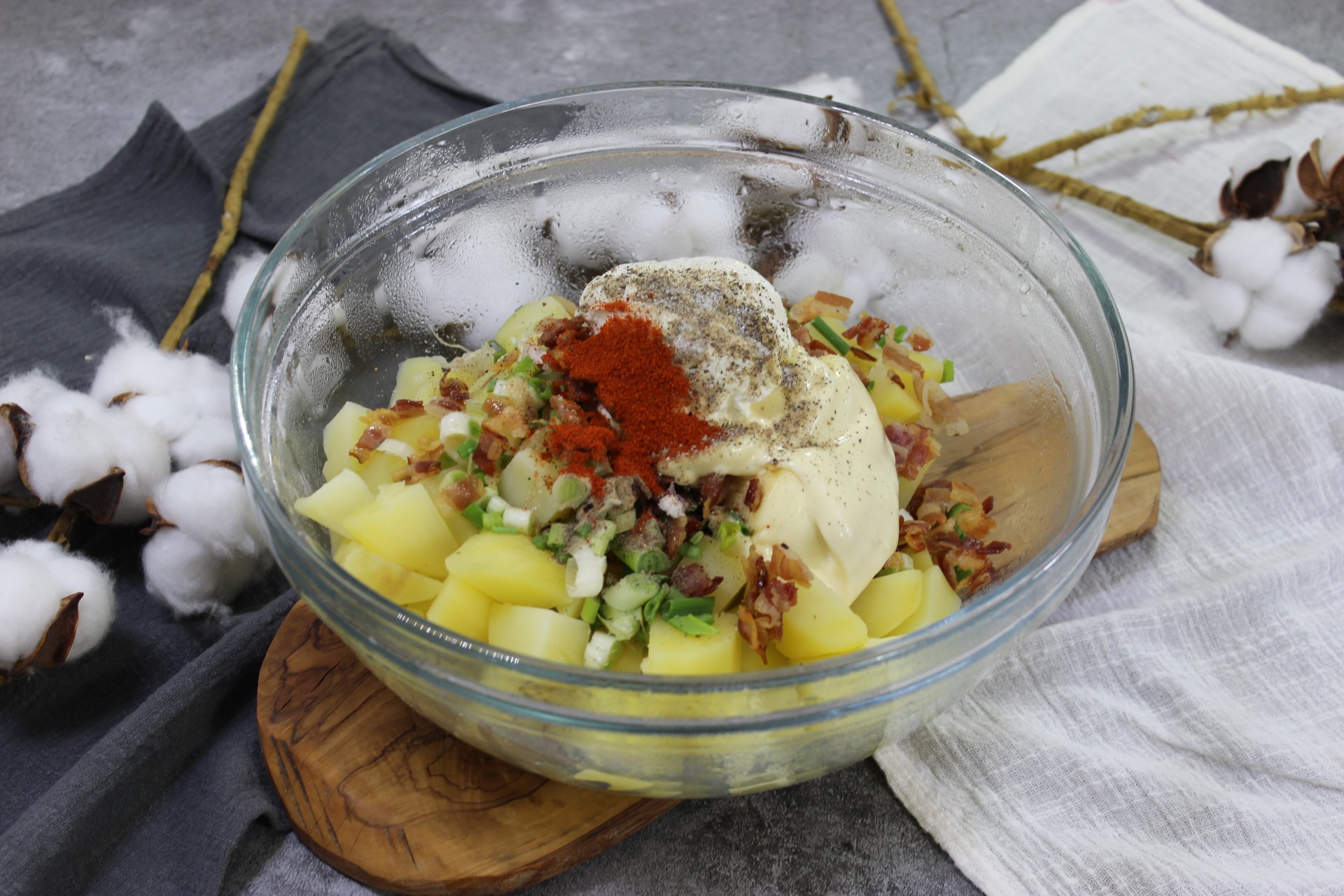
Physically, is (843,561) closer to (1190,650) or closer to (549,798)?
(549,798)

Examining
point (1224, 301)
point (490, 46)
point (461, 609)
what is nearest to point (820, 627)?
point (461, 609)

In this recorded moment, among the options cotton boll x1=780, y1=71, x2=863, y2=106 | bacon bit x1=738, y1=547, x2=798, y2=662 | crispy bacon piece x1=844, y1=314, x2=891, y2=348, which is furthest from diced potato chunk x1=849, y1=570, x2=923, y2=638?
cotton boll x1=780, y1=71, x2=863, y2=106

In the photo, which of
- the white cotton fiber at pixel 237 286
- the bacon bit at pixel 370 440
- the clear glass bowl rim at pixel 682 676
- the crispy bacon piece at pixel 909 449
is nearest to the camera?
the clear glass bowl rim at pixel 682 676

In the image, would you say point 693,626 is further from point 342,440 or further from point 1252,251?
point 1252,251

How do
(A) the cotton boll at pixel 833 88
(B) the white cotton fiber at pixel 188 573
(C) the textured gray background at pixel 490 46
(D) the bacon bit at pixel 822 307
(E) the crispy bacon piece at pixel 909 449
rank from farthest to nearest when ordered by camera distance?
1. (C) the textured gray background at pixel 490 46
2. (A) the cotton boll at pixel 833 88
3. (D) the bacon bit at pixel 822 307
4. (B) the white cotton fiber at pixel 188 573
5. (E) the crispy bacon piece at pixel 909 449

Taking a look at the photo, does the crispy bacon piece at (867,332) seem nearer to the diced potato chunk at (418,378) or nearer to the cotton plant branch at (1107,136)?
the diced potato chunk at (418,378)

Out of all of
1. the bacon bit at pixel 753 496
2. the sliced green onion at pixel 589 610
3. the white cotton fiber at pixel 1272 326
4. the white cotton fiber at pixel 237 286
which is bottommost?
the white cotton fiber at pixel 237 286

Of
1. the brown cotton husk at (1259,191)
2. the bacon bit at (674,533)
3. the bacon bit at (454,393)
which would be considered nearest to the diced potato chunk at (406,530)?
the bacon bit at (454,393)
